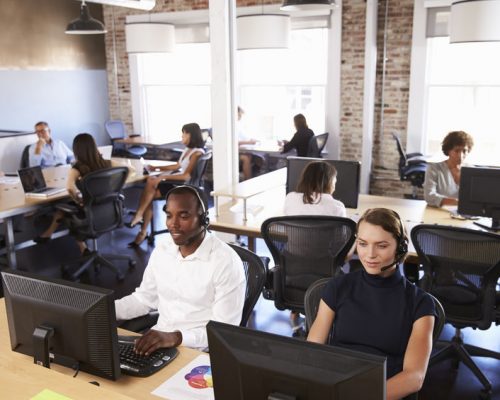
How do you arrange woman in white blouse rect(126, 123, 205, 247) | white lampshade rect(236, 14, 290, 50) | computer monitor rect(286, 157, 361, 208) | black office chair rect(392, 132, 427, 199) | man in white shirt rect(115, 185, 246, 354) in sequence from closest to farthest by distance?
1. man in white shirt rect(115, 185, 246, 354)
2. computer monitor rect(286, 157, 361, 208)
3. woman in white blouse rect(126, 123, 205, 247)
4. white lampshade rect(236, 14, 290, 50)
5. black office chair rect(392, 132, 427, 199)

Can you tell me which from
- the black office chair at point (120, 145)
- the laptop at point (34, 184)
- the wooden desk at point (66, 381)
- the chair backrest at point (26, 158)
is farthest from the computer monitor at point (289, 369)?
the black office chair at point (120, 145)

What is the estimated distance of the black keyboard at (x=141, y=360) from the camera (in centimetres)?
191

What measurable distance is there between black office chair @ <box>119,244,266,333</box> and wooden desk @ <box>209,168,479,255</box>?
48.8 inches

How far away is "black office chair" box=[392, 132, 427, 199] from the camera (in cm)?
696

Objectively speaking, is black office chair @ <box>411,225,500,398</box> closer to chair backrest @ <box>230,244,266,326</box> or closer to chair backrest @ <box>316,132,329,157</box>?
chair backrest @ <box>230,244,266,326</box>

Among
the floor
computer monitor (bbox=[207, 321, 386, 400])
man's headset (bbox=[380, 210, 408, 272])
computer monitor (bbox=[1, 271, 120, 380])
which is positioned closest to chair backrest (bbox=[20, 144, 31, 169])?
the floor

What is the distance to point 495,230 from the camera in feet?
12.1

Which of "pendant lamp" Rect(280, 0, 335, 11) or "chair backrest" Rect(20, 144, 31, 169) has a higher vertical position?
"pendant lamp" Rect(280, 0, 335, 11)

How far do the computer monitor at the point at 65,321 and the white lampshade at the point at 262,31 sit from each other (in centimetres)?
547

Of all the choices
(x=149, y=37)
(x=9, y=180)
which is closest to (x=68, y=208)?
(x=9, y=180)

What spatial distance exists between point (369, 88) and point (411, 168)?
121 centimetres

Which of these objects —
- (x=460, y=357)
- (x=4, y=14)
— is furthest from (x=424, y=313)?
(x=4, y=14)

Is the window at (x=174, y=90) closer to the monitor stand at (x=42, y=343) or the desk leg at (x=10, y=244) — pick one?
the desk leg at (x=10, y=244)

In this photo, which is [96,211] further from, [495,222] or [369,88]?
[369,88]
